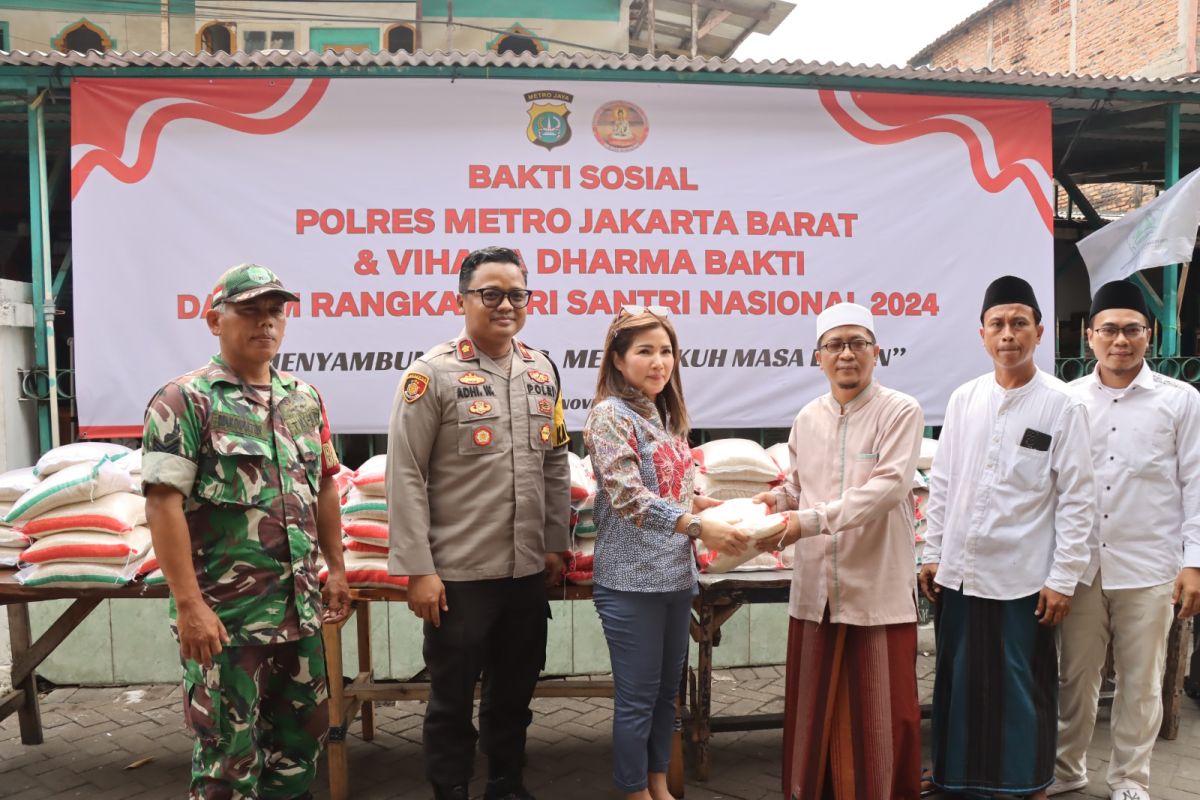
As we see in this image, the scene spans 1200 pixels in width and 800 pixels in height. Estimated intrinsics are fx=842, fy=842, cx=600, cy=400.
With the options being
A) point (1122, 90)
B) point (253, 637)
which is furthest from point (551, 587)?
point (1122, 90)

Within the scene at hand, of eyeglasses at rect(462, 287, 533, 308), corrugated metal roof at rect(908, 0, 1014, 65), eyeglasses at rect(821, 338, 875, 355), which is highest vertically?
corrugated metal roof at rect(908, 0, 1014, 65)

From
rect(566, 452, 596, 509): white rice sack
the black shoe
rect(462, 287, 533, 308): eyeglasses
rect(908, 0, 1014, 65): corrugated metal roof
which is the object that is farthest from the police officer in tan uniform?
rect(908, 0, 1014, 65): corrugated metal roof

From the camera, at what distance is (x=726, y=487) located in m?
3.57

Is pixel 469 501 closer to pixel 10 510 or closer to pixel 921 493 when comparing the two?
pixel 10 510

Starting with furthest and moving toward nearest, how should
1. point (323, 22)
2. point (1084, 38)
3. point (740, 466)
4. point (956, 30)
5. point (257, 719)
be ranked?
point (956, 30)
point (1084, 38)
point (323, 22)
point (740, 466)
point (257, 719)

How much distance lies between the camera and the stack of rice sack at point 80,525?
3.10m

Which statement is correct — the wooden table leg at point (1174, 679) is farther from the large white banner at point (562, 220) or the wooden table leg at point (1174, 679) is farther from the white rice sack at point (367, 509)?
the white rice sack at point (367, 509)

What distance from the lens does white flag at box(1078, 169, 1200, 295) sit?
4879mm


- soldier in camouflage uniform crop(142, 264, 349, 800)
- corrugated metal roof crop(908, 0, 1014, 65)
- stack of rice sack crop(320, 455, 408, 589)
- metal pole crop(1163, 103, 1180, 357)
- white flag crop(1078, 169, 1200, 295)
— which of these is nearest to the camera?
soldier in camouflage uniform crop(142, 264, 349, 800)

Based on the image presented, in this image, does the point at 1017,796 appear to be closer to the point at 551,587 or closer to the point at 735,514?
the point at 735,514

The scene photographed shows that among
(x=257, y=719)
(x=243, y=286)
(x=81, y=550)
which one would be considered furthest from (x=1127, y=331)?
(x=81, y=550)

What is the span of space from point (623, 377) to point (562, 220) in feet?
6.92

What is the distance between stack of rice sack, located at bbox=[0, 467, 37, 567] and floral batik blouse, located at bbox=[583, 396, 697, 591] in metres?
2.29

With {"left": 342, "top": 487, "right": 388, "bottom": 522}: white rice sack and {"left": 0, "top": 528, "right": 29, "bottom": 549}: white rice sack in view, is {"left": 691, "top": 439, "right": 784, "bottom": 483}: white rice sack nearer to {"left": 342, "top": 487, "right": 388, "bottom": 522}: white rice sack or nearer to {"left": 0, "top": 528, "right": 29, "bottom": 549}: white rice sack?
{"left": 342, "top": 487, "right": 388, "bottom": 522}: white rice sack
